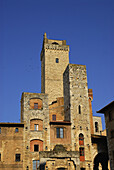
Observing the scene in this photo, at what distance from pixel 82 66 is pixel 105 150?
15.1 m

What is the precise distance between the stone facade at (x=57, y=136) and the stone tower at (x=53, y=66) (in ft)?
51.6

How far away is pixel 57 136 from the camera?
1596 inches

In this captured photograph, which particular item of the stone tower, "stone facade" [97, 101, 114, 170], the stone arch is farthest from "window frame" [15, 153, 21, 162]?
the stone tower

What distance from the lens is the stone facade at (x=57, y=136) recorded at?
35.8 m

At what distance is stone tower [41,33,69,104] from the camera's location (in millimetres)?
62656

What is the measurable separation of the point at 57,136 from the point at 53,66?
27719 mm

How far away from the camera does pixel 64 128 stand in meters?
40.9

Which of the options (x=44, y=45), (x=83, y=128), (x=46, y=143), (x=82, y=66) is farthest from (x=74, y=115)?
(x=44, y=45)

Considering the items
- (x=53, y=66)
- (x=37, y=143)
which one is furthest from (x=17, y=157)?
(x=53, y=66)

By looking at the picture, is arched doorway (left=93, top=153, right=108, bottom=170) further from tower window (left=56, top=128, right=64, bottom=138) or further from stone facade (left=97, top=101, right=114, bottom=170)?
tower window (left=56, top=128, right=64, bottom=138)

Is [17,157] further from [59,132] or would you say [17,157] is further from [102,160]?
[102,160]

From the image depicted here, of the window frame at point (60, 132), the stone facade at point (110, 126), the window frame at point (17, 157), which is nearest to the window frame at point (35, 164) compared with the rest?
the window frame at point (17, 157)

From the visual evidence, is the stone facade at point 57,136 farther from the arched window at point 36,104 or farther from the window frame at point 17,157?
the window frame at point 17,157

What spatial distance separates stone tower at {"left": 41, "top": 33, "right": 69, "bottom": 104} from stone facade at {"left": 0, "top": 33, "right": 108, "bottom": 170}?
15732 mm
